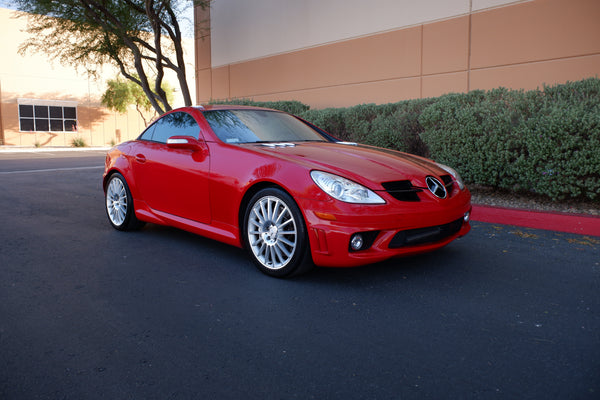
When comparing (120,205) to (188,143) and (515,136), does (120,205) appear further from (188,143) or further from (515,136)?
(515,136)

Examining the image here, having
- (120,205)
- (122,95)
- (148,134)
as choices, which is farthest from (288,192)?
(122,95)

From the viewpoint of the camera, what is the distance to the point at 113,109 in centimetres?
3731

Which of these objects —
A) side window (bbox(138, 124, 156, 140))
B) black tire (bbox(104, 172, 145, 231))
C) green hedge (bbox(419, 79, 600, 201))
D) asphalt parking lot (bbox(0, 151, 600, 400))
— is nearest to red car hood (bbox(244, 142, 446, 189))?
asphalt parking lot (bbox(0, 151, 600, 400))

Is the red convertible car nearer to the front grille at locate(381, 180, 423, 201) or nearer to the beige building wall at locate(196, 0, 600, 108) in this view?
the front grille at locate(381, 180, 423, 201)

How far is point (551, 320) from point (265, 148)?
2550 mm

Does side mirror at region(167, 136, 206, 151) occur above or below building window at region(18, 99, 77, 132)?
below

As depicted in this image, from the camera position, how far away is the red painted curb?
5551mm

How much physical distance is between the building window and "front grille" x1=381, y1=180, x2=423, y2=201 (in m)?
34.7

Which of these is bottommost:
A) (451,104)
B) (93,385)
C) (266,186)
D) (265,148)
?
(93,385)

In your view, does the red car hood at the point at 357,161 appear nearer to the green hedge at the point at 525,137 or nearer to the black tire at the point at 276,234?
the black tire at the point at 276,234

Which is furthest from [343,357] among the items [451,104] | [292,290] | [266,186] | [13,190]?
[13,190]

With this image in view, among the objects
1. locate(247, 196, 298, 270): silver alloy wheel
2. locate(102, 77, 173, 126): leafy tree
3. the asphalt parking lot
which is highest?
locate(102, 77, 173, 126): leafy tree

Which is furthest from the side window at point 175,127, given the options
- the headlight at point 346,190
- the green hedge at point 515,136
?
the green hedge at point 515,136

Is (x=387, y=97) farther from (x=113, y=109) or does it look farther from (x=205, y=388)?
(x=113, y=109)
